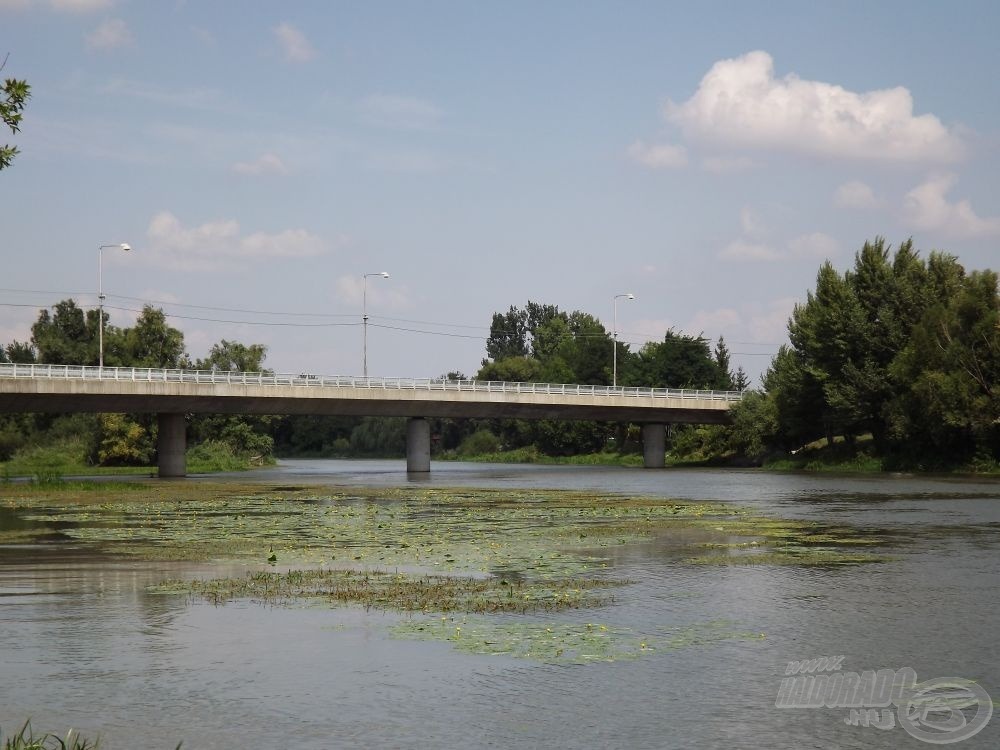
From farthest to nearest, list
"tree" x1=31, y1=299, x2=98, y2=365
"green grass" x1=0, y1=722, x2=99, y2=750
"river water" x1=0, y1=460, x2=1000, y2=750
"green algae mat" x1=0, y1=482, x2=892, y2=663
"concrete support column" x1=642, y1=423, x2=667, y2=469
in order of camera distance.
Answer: "tree" x1=31, y1=299, x2=98, y2=365, "concrete support column" x1=642, y1=423, x2=667, y2=469, "green algae mat" x1=0, y1=482, x2=892, y2=663, "river water" x1=0, y1=460, x2=1000, y2=750, "green grass" x1=0, y1=722, x2=99, y2=750

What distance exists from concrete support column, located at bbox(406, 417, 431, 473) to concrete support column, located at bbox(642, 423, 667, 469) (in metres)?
24.4

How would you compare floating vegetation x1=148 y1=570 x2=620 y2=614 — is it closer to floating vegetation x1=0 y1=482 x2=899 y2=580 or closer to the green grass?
floating vegetation x1=0 y1=482 x2=899 y2=580

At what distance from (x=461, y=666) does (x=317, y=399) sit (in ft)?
275

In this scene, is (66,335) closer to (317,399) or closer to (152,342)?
(152,342)

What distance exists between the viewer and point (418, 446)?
368 ft

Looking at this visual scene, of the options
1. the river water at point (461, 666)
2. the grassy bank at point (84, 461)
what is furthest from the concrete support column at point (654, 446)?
the river water at point (461, 666)

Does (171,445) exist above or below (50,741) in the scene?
above

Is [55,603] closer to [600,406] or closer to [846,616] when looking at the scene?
[846,616]

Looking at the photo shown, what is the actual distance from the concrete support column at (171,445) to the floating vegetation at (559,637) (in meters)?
81.0

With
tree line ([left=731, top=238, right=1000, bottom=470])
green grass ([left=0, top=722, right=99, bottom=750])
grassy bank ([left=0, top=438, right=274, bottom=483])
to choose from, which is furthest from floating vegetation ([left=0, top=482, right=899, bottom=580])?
grassy bank ([left=0, top=438, right=274, bottom=483])

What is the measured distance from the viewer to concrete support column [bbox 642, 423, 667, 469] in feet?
405

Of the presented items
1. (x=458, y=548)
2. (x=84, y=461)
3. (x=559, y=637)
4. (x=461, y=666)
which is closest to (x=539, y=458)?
(x=84, y=461)

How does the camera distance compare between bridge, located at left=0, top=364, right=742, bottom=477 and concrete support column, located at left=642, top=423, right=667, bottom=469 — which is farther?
concrete support column, located at left=642, top=423, right=667, bottom=469

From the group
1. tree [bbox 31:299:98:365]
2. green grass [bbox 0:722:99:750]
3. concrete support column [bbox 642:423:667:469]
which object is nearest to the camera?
green grass [bbox 0:722:99:750]
